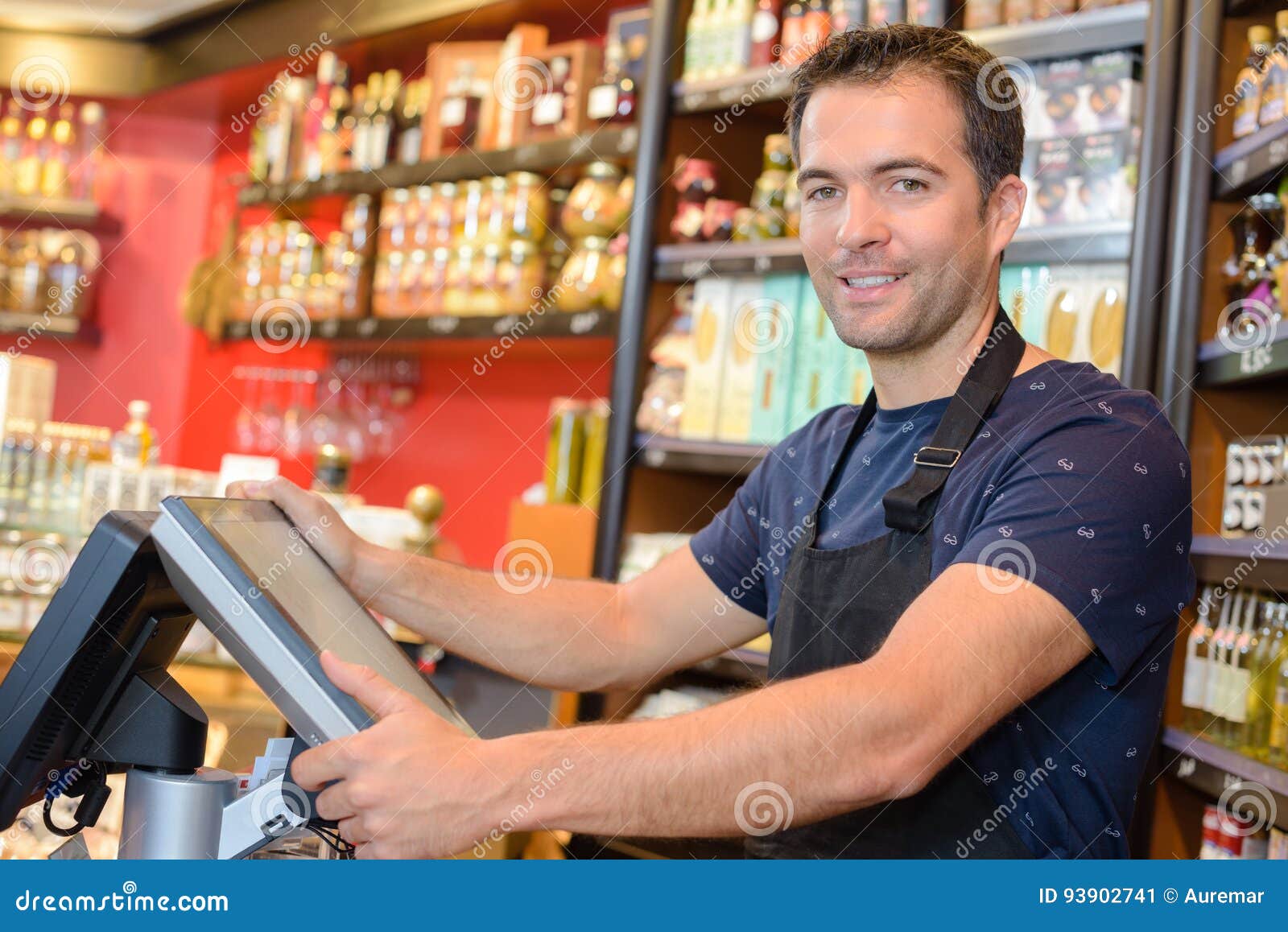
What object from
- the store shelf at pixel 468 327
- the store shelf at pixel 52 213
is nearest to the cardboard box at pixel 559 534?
the store shelf at pixel 468 327

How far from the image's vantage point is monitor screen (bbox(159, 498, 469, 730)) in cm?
99

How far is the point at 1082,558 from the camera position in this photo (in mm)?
1220

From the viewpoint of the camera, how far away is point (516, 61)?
399 cm

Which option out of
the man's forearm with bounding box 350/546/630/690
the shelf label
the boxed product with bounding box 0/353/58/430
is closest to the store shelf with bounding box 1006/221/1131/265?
the shelf label

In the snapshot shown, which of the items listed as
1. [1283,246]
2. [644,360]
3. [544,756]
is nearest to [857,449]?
[544,756]

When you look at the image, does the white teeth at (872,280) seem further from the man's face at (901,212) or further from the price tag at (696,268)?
the price tag at (696,268)

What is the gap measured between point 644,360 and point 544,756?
2.36 m

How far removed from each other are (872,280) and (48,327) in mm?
4921

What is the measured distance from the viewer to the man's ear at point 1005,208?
1.65 m

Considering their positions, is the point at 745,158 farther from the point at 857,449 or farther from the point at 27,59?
the point at 27,59

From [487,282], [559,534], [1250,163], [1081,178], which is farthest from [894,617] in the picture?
[487,282]

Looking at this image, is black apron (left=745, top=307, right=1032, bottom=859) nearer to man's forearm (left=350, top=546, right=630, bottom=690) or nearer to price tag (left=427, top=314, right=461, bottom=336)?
man's forearm (left=350, top=546, right=630, bottom=690)

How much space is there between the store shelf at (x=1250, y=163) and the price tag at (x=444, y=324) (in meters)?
2.26

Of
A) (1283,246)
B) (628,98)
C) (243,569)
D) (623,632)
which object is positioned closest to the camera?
(243,569)
